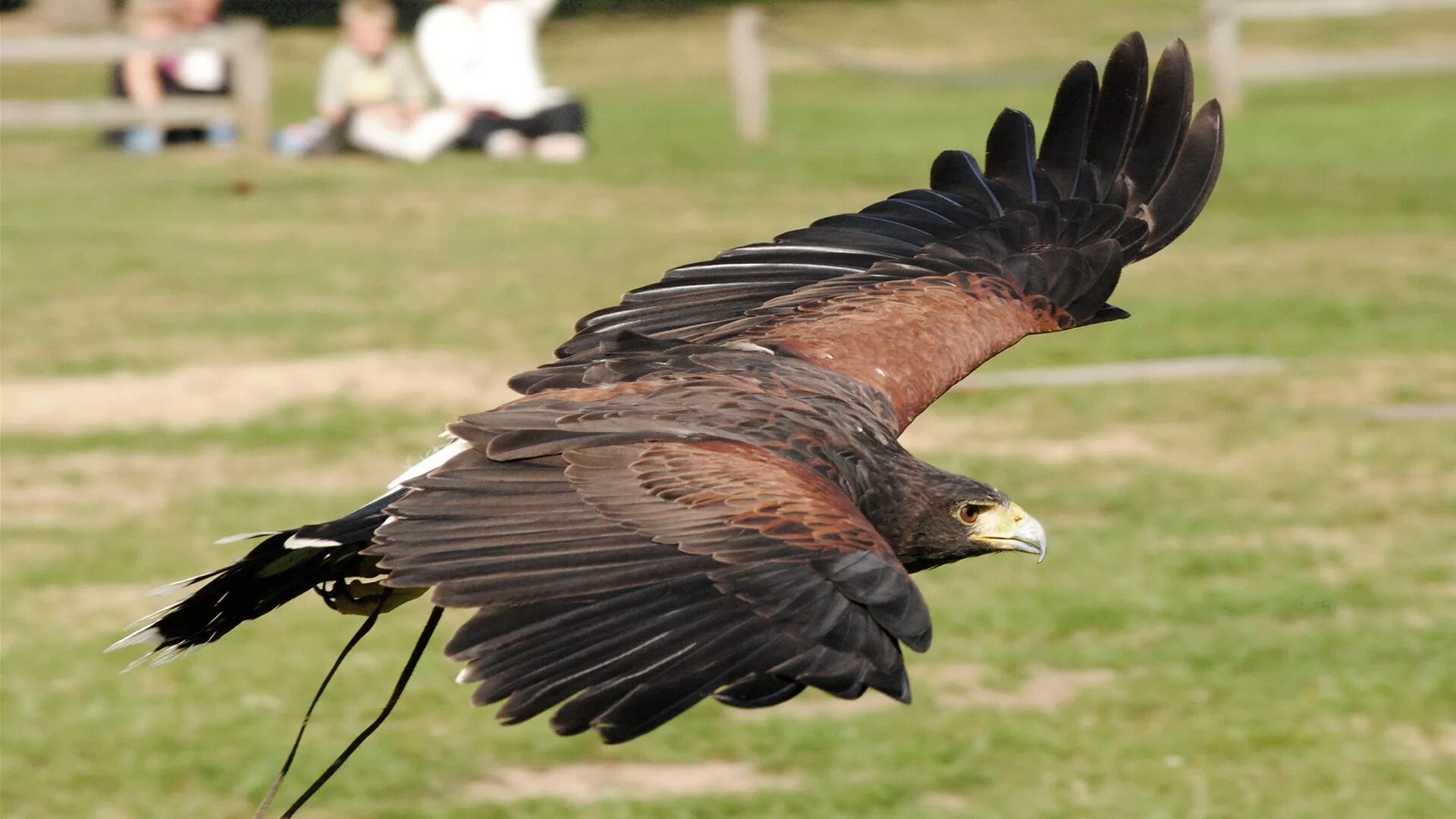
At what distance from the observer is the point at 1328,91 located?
24.9 meters

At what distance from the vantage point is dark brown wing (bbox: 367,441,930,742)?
3.62 m

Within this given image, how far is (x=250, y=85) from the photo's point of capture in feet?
63.7

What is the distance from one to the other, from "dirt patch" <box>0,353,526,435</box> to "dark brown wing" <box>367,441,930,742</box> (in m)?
6.27

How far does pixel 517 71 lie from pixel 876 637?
52.5 feet

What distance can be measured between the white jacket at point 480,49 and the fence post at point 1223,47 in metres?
7.02

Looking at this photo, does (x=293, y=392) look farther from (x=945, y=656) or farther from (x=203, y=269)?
(x=945, y=656)

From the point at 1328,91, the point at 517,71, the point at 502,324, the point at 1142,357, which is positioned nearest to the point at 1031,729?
the point at 1142,357

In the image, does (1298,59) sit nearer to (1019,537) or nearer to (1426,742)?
(1426,742)

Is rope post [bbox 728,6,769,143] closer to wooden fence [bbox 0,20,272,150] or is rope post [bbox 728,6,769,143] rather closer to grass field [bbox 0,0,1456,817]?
grass field [bbox 0,0,1456,817]

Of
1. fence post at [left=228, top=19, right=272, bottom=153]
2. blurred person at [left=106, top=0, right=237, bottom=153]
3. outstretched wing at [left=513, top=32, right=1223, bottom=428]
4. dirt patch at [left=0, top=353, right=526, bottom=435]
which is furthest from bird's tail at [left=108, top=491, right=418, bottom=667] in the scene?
blurred person at [left=106, top=0, right=237, bottom=153]

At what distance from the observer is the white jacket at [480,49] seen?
1898 cm

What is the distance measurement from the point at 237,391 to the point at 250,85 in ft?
29.9

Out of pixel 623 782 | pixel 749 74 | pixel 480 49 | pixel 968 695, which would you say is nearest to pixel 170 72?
pixel 480 49

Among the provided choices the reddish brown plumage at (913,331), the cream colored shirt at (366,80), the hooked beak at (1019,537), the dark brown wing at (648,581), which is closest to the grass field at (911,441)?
the cream colored shirt at (366,80)
